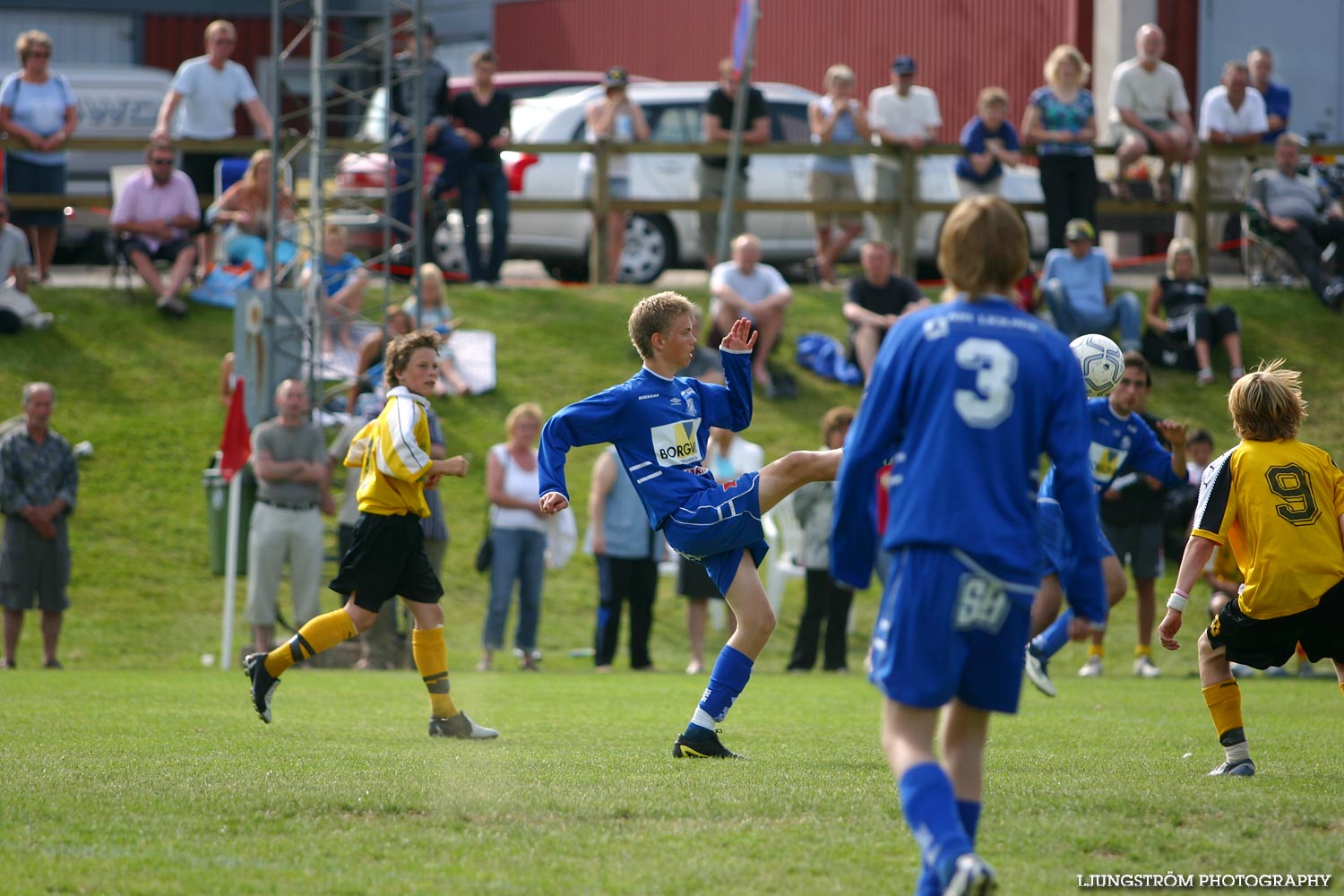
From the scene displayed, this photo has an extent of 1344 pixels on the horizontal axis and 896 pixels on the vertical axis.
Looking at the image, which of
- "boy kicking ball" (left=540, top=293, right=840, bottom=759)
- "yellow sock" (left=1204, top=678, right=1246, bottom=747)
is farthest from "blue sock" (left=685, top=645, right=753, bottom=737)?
"yellow sock" (left=1204, top=678, right=1246, bottom=747)

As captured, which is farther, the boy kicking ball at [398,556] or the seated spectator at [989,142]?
the seated spectator at [989,142]

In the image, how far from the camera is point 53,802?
A: 555 centimetres

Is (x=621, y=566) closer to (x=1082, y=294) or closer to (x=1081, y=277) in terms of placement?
(x=1082, y=294)

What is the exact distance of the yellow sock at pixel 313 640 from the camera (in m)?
7.70

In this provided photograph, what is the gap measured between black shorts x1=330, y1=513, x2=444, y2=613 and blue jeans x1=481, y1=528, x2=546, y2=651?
521 cm

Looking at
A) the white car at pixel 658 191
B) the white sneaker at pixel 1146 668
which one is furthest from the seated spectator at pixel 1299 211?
the white sneaker at pixel 1146 668

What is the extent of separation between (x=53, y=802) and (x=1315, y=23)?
915 inches

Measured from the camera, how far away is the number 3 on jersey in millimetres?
4191

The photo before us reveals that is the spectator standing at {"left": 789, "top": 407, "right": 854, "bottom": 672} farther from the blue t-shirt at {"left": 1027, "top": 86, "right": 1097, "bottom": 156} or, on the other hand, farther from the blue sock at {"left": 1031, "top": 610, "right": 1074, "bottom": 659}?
the blue t-shirt at {"left": 1027, "top": 86, "right": 1097, "bottom": 156}

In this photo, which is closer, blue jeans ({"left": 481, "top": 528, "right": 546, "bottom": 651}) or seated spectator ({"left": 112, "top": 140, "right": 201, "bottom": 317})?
blue jeans ({"left": 481, "top": 528, "right": 546, "bottom": 651})

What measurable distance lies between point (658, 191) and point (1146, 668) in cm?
886

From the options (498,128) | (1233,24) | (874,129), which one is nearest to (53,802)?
(498,128)

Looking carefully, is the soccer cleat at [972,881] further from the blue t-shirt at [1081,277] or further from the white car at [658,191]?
the white car at [658,191]

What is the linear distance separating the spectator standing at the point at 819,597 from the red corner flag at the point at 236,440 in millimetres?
4608
